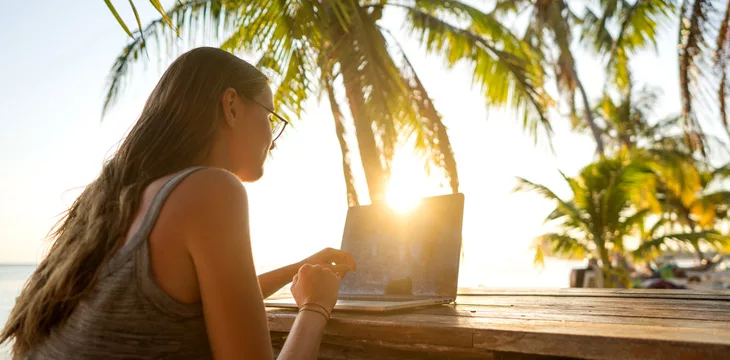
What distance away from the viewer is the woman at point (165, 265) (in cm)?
92

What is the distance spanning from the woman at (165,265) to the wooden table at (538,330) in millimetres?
202

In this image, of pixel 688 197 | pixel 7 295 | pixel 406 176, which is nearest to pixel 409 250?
pixel 406 176

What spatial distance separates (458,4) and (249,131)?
494 centimetres

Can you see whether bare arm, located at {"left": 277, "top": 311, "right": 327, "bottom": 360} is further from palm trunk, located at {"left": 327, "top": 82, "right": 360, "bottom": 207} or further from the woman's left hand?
palm trunk, located at {"left": 327, "top": 82, "right": 360, "bottom": 207}

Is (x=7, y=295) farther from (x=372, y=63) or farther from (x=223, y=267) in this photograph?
(x=223, y=267)

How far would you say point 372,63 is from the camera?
4852mm

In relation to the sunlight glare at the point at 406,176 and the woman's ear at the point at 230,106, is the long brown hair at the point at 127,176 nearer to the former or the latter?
the woman's ear at the point at 230,106

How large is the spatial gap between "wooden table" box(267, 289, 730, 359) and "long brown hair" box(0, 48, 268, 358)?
0.56 meters

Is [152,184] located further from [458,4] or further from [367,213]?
[458,4]

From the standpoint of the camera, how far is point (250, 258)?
0.95 meters

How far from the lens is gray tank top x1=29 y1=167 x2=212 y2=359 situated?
3.04 ft

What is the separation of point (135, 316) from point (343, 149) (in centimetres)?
496

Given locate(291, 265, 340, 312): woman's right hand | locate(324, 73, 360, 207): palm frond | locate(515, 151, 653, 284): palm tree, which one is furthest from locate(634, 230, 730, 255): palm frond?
locate(291, 265, 340, 312): woman's right hand

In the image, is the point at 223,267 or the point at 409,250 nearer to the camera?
the point at 223,267
